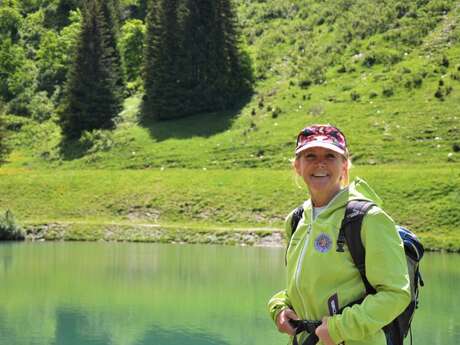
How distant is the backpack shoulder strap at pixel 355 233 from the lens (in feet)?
15.1

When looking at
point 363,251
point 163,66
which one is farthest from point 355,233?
point 163,66

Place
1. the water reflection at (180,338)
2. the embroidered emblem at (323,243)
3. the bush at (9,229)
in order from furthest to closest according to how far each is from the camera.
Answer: the bush at (9,229) → the water reflection at (180,338) → the embroidered emblem at (323,243)

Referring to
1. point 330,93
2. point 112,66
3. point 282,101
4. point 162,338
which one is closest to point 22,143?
point 112,66

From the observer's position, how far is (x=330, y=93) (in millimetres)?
61719

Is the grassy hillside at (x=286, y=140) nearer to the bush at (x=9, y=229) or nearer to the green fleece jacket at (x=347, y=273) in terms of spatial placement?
the bush at (x=9, y=229)

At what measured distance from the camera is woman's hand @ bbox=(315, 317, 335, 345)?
4605 millimetres

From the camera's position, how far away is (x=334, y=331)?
4.56m

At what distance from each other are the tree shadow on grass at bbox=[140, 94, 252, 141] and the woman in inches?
2164

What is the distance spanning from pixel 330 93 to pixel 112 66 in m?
22.2

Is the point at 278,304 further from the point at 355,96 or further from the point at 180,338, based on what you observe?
the point at 355,96

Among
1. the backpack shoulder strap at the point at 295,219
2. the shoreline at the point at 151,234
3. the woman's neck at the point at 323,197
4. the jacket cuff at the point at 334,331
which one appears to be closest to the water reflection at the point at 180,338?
the backpack shoulder strap at the point at 295,219

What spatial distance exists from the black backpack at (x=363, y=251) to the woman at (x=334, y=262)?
0.04 metres

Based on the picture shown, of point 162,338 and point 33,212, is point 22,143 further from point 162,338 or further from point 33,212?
point 162,338

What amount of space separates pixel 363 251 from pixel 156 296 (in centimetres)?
1778
